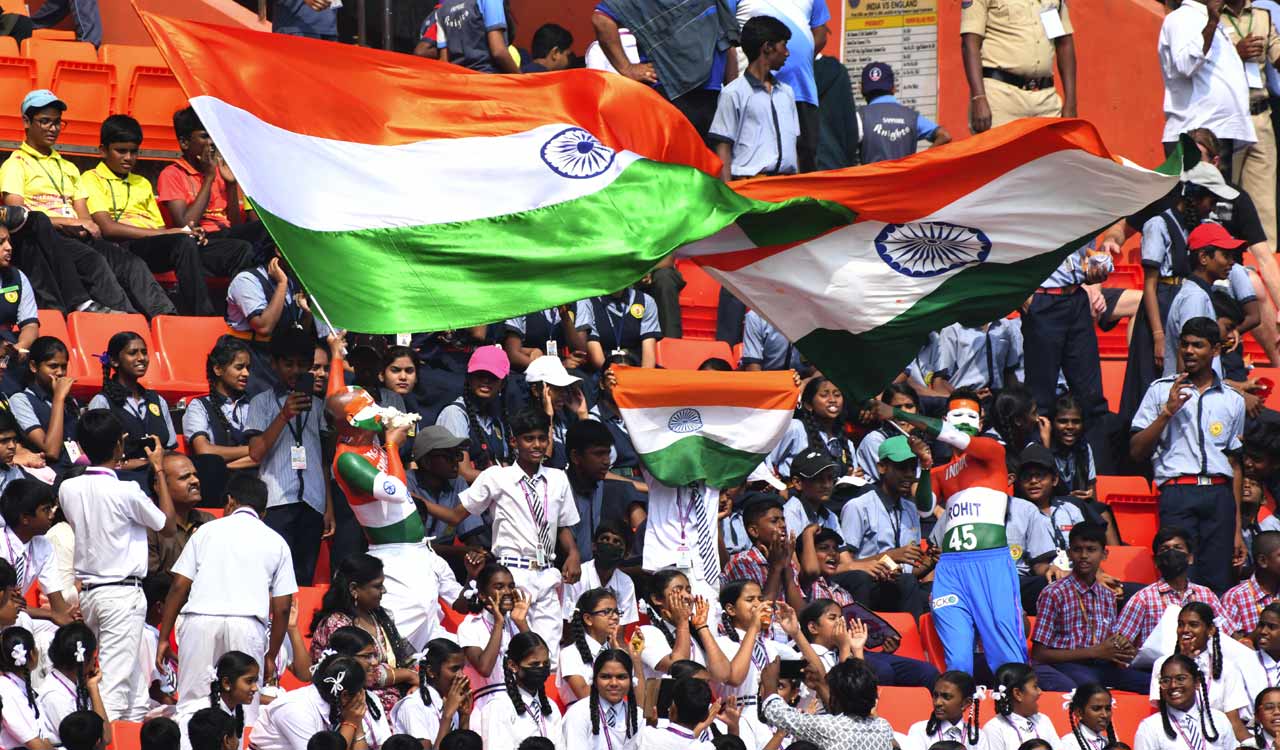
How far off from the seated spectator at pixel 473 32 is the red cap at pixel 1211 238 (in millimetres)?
4671

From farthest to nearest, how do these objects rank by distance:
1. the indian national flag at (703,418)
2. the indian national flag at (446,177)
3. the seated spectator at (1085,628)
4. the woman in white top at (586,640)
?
the seated spectator at (1085,628), the indian national flag at (703,418), the woman in white top at (586,640), the indian national flag at (446,177)

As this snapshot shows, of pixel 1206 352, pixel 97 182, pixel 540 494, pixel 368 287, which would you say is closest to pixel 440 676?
pixel 540 494

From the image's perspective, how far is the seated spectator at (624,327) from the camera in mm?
13844

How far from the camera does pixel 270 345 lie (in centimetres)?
1249

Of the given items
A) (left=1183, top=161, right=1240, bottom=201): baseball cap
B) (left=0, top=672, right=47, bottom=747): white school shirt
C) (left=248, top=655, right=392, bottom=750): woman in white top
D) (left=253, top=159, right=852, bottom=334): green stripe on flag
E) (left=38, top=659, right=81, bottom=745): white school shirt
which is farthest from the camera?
(left=1183, top=161, right=1240, bottom=201): baseball cap

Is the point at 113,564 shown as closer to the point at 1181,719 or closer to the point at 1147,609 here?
the point at 1181,719

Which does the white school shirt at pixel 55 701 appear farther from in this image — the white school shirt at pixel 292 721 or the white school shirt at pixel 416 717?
the white school shirt at pixel 416 717

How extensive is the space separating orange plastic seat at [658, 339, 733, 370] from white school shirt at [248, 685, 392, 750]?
499cm

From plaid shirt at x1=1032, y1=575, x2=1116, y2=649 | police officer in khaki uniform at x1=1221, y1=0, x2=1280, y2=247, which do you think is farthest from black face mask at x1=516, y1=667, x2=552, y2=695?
police officer in khaki uniform at x1=1221, y1=0, x2=1280, y2=247

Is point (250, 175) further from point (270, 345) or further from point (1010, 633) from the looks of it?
point (1010, 633)

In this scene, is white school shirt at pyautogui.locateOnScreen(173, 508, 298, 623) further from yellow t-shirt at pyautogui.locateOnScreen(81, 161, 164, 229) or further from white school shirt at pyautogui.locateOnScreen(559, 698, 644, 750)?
yellow t-shirt at pyautogui.locateOnScreen(81, 161, 164, 229)

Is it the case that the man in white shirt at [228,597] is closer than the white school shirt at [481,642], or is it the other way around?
the man in white shirt at [228,597]

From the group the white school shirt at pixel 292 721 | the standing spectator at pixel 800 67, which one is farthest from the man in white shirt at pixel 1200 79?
the white school shirt at pixel 292 721

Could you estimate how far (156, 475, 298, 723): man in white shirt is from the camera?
9906mm
